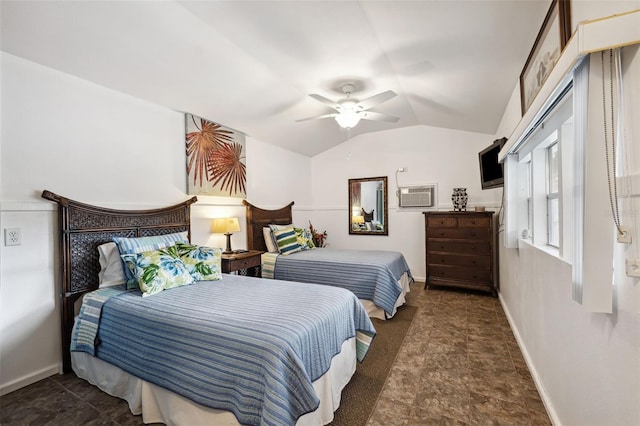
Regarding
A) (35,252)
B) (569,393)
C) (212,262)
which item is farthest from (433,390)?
(35,252)

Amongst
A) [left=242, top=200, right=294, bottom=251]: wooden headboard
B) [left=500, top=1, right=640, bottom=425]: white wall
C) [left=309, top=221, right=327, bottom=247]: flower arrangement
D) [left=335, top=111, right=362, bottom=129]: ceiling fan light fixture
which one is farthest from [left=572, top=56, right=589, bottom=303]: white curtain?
[left=309, top=221, right=327, bottom=247]: flower arrangement

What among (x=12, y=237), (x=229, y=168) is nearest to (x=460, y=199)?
(x=229, y=168)

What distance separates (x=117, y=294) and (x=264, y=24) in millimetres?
2370

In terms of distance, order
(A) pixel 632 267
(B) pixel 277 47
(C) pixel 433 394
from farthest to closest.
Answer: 1. (B) pixel 277 47
2. (C) pixel 433 394
3. (A) pixel 632 267

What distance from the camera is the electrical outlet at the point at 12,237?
6.71 feet

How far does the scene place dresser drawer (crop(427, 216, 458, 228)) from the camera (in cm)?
424

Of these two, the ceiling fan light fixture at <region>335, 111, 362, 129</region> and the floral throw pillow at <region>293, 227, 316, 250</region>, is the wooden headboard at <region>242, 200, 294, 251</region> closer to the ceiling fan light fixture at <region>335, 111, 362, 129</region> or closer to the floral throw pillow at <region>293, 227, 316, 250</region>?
the floral throw pillow at <region>293, 227, 316, 250</region>

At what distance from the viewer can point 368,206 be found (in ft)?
17.8

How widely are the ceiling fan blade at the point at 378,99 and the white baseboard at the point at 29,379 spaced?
11.7 ft

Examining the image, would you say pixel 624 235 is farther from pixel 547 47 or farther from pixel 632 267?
pixel 547 47

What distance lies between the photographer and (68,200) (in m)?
2.32

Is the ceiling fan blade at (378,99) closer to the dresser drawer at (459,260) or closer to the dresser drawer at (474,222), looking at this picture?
the dresser drawer at (474,222)

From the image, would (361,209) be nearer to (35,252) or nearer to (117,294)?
(117,294)

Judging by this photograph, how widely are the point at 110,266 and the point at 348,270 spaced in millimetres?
2389
